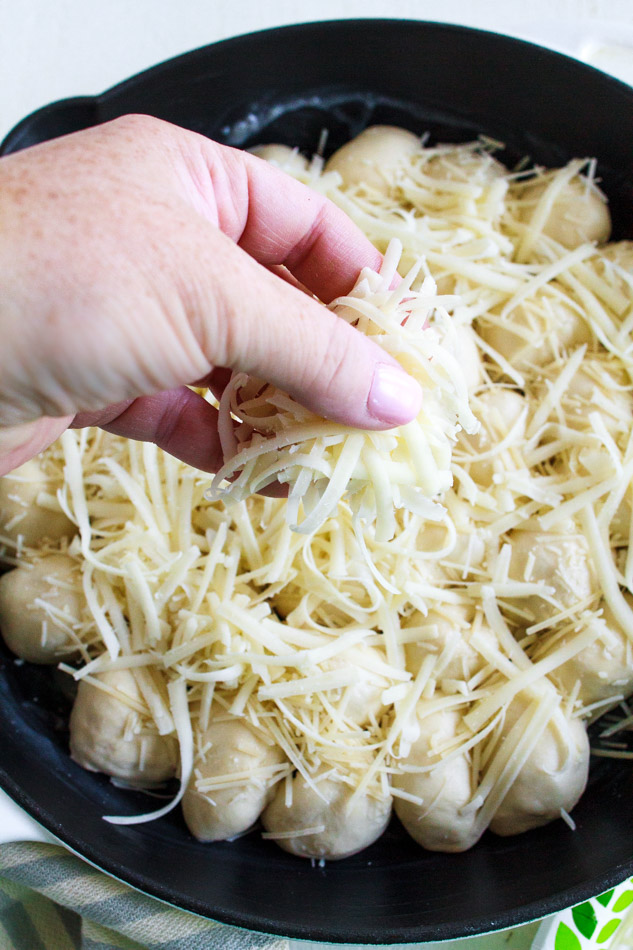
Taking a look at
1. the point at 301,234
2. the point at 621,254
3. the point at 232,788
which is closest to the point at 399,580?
the point at 232,788

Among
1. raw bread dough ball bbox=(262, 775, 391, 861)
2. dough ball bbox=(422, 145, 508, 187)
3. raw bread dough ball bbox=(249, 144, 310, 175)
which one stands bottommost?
raw bread dough ball bbox=(262, 775, 391, 861)

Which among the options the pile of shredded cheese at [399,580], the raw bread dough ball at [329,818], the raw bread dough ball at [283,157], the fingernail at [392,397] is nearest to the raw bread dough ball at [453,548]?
the pile of shredded cheese at [399,580]

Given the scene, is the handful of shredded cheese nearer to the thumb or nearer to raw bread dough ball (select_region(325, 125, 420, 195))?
the thumb

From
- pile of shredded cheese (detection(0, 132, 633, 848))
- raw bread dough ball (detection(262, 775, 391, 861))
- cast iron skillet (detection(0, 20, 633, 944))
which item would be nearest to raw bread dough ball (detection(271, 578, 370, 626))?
pile of shredded cheese (detection(0, 132, 633, 848))

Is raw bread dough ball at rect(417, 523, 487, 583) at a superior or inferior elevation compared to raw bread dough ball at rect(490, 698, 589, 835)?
superior

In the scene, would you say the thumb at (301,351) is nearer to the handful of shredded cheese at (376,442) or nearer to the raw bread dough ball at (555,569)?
the handful of shredded cheese at (376,442)

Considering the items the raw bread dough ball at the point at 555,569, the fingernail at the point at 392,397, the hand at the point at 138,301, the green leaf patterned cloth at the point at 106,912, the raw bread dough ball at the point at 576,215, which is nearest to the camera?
the hand at the point at 138,301

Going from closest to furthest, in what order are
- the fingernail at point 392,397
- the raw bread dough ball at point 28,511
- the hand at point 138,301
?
the hand at point 138,301 → the fingernail at point 392,397 → the raw bread dough ball at point 28,511

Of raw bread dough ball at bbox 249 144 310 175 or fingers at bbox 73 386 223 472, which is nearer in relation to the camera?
fingers at bbox 73 386 223 472
